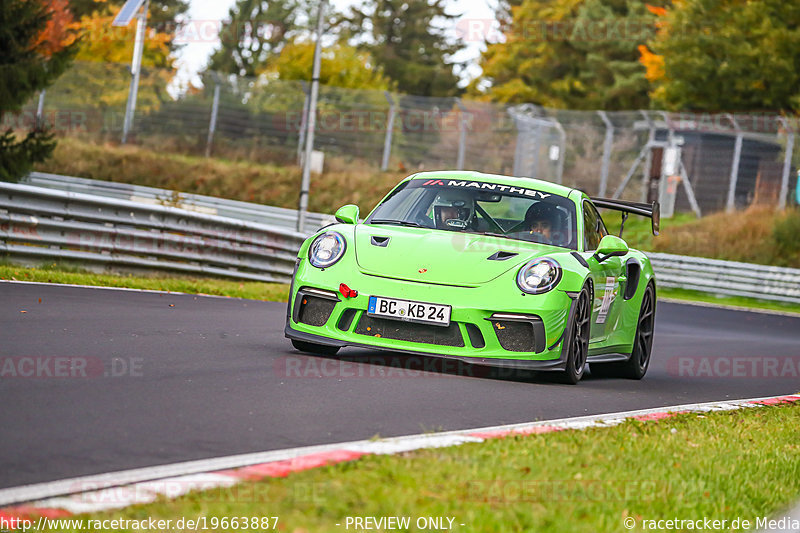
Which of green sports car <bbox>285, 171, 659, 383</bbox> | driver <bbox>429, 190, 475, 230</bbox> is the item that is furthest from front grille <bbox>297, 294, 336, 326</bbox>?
driver <bbox>429, 190, 475, 230</bbox>

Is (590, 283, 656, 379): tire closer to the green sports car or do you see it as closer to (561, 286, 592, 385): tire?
the green sports car

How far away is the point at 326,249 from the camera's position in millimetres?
8430

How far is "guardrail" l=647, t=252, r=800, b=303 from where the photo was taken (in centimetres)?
2992

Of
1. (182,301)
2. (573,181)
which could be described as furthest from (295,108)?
(182,301)

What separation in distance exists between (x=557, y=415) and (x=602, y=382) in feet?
8.57

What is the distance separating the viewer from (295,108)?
39281 millimetres

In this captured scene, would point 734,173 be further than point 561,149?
No

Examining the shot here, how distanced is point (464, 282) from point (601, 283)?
58.3 inches

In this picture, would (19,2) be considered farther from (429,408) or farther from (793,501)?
(793,501)

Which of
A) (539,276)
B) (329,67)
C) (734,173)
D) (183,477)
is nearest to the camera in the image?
(183,477)

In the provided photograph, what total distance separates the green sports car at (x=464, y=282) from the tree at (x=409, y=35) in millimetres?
66882

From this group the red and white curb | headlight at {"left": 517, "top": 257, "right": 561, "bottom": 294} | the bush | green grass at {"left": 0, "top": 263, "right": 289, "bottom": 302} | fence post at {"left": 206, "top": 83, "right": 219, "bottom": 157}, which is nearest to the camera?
the red and white curb

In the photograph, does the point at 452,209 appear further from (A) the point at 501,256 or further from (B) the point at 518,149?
(B) the point at 518,149

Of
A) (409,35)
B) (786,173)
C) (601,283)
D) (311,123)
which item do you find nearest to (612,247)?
(601,283)
